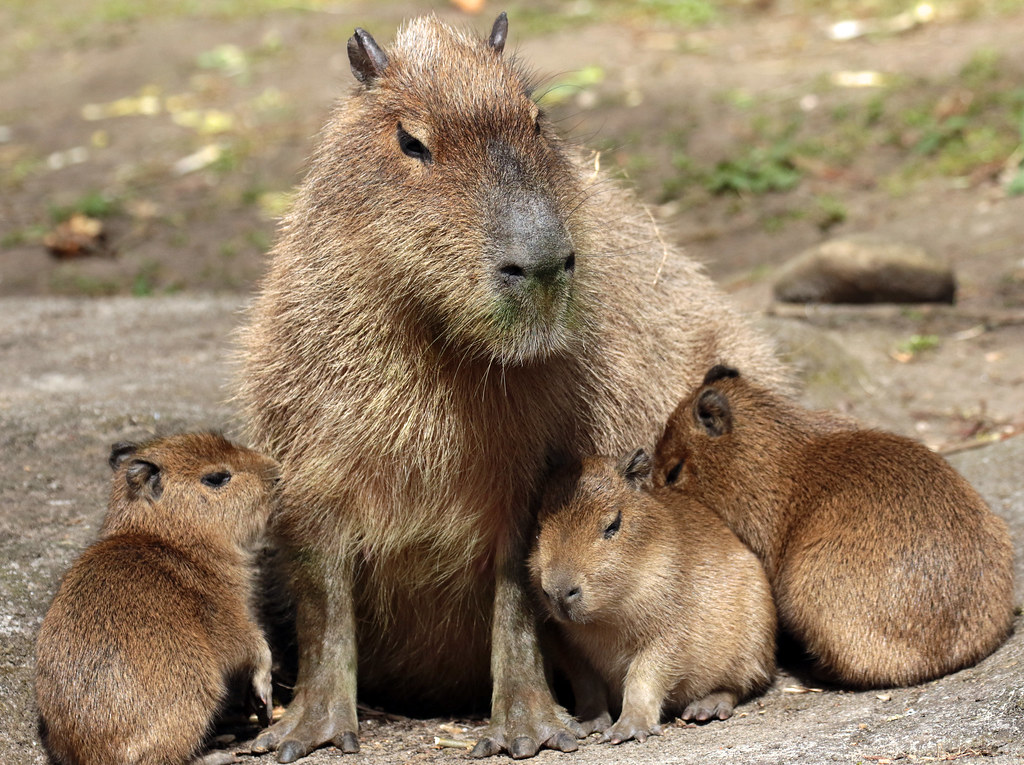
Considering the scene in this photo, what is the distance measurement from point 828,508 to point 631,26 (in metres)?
9.69

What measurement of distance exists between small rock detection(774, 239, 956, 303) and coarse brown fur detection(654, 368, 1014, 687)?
2.95 meters

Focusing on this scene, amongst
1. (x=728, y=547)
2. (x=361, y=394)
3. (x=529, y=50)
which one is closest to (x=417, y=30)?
(x=361, y=394)

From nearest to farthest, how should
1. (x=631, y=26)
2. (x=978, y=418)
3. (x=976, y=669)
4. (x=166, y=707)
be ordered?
(x=166, y=707)
(x=976, y=669)
(x=978, y=418)
(x=631, y=26)

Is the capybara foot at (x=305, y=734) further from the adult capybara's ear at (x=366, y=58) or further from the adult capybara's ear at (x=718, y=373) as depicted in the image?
the adult capybara's ear at (x=366, y=58)

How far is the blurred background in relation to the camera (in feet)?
21.7

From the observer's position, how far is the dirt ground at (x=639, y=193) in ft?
12.6

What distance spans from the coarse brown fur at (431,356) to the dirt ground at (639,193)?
41 centimetres

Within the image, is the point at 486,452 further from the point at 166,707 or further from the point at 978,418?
the point at 978,418

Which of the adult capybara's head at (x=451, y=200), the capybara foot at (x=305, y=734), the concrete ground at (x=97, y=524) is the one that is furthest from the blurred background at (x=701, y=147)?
the capybara foot at (x=305, y=734)

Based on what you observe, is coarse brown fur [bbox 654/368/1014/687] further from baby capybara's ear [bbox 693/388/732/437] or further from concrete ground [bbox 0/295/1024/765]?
concrete ground [bbox 0/295/1024/765]

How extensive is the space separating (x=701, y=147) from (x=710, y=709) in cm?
660

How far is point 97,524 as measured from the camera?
172 inches

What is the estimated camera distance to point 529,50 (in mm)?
11672

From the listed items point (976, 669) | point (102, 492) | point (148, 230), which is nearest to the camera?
point (976, 669)
